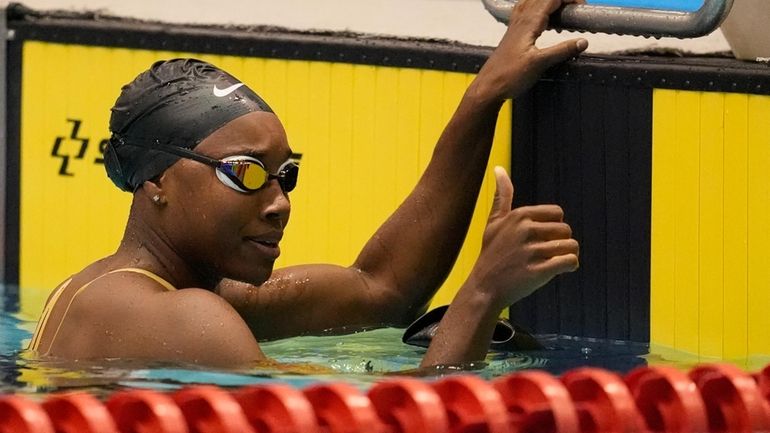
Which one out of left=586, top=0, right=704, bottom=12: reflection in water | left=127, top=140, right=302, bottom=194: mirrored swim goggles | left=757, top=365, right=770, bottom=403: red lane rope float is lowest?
left=757, top=365, right=770, bottom=403: red lane rope float

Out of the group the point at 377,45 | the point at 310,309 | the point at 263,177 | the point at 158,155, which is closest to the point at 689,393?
the point at 263,177

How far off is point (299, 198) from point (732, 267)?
1.28 metres

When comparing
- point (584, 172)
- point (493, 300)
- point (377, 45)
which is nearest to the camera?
point (493, 300)

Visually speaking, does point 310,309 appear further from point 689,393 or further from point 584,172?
point 689,393

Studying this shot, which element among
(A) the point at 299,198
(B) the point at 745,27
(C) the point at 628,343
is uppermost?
(B) the point at 745,27

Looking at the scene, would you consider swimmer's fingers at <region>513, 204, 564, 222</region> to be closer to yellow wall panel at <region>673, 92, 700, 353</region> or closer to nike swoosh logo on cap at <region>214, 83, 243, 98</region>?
nike swoosh logo on cap at <region>214, 83, 243, 98</region>

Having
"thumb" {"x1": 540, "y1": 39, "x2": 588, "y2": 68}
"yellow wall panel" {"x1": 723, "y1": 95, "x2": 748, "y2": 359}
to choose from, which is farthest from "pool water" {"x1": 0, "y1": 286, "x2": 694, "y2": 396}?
"thumb" {"x1": 540, "y1": 39, "x2": 588, "y2": 68}

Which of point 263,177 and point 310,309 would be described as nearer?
point 263,177

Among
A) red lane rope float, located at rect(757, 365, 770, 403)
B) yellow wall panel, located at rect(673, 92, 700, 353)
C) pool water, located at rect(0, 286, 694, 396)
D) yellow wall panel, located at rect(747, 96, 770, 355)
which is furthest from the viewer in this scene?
yellow wall panel, located at rect(673, 92, 700, 353)

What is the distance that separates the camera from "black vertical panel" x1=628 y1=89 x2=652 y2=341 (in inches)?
150

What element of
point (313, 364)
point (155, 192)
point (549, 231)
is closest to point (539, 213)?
point (549, 231)

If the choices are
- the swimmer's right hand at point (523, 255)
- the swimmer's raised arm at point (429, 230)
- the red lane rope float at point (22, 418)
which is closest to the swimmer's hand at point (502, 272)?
the swimmer's right hand at point (523, 255)

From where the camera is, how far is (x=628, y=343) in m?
3.82

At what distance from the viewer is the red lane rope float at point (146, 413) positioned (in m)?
2.17
